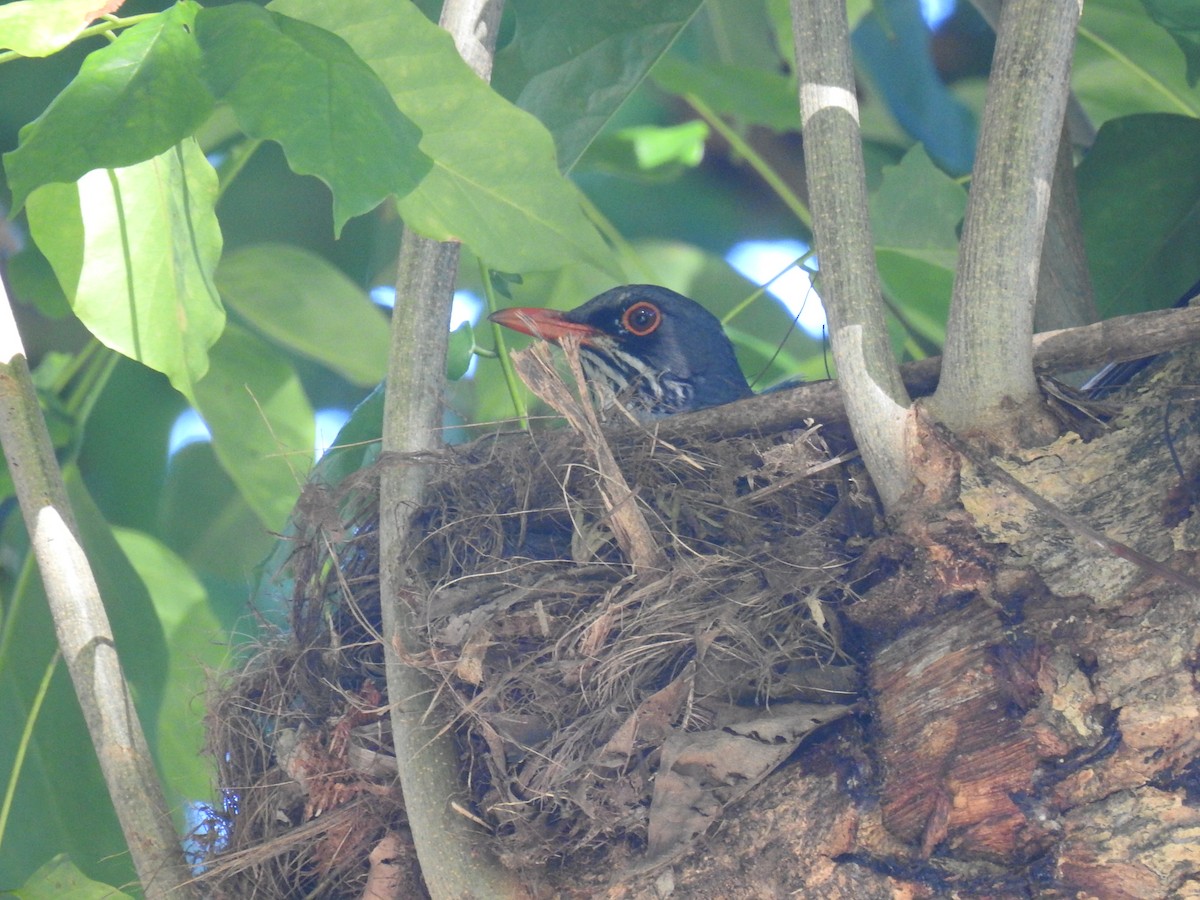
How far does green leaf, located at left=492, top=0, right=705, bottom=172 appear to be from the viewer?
3158 millimetres

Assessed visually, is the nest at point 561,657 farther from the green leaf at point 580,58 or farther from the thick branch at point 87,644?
the green leaf at point 580,58

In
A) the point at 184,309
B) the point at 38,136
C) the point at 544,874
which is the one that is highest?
the point at 38,136

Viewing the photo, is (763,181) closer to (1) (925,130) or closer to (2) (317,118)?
(1) (925,130)

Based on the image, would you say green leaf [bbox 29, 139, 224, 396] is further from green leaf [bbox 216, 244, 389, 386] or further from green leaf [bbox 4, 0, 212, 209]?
green leaf [bbox 216, 244, 389, 386]

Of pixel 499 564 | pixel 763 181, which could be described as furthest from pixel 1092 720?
pixel 763 181

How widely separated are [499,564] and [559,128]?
1.13 meters

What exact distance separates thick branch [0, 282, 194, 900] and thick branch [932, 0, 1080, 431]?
5.52ft

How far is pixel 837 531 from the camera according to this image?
261cm

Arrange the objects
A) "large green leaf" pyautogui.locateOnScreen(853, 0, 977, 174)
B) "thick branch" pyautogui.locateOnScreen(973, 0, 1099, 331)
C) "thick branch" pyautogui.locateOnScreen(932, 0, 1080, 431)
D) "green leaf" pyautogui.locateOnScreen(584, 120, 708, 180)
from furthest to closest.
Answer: "green leaf" pyautogui.locateOnScreen(584, 120, 708, 180)
"large green leaf" pyautogui.locateOnScreen(853, 0, 977, 174)
"thick branch" pyautogui.locateOnScreen(973, 0, 1099, 331)
"thick branch" pyautogui.locateOnScreen(932, 0, 1080, 431)

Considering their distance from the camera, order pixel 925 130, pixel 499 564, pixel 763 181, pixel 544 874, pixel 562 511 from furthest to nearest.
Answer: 1. pixel 763 181
2. pixel 925 130
3. pixel 562 511
4. pixel 499 564
5. pixel 544 874

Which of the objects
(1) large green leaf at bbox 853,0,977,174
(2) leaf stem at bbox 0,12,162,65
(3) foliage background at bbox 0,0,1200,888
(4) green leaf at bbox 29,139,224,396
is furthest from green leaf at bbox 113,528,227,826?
(1) large green leaf at bbox 853,0,977,174

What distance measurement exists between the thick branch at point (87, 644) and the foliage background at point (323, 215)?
292 mm

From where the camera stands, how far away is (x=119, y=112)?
195 centimetres

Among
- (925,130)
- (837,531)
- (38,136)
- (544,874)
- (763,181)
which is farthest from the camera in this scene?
(763,181)
